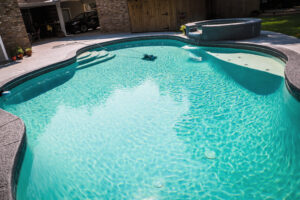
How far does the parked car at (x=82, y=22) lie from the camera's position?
67.6 feet

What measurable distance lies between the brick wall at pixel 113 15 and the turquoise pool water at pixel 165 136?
10990 millimetres

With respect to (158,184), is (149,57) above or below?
above

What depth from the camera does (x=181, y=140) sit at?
471 centimetres

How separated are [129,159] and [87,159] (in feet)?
3.02

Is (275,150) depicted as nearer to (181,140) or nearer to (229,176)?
(229,176)

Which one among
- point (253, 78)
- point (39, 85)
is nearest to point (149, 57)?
point (39, 85)

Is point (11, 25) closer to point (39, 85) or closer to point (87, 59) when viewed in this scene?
point (87, 59)

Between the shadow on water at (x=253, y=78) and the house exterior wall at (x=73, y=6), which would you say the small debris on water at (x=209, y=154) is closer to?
the shadow on water at (x=253, y=78)

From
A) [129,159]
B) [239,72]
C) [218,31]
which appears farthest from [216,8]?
→ [129,159]

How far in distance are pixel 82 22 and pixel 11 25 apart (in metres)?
9.29

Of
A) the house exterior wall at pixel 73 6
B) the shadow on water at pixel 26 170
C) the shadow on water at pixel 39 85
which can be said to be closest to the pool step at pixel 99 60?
the shadow on water at pixel 39 85

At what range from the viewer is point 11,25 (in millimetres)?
12438

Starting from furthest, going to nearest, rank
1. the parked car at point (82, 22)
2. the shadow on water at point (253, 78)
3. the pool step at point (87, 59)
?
the parked car at point (82, 22)
the pool step at point (87, 59)
the shadow on water at point (253, 78)

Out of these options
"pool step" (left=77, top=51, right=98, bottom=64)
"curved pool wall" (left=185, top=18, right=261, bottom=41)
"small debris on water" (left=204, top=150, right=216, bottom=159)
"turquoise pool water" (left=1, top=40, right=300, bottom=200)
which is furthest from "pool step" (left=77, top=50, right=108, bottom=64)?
"small debris on water" (left=204, top=150, right=216, bottom=159)
